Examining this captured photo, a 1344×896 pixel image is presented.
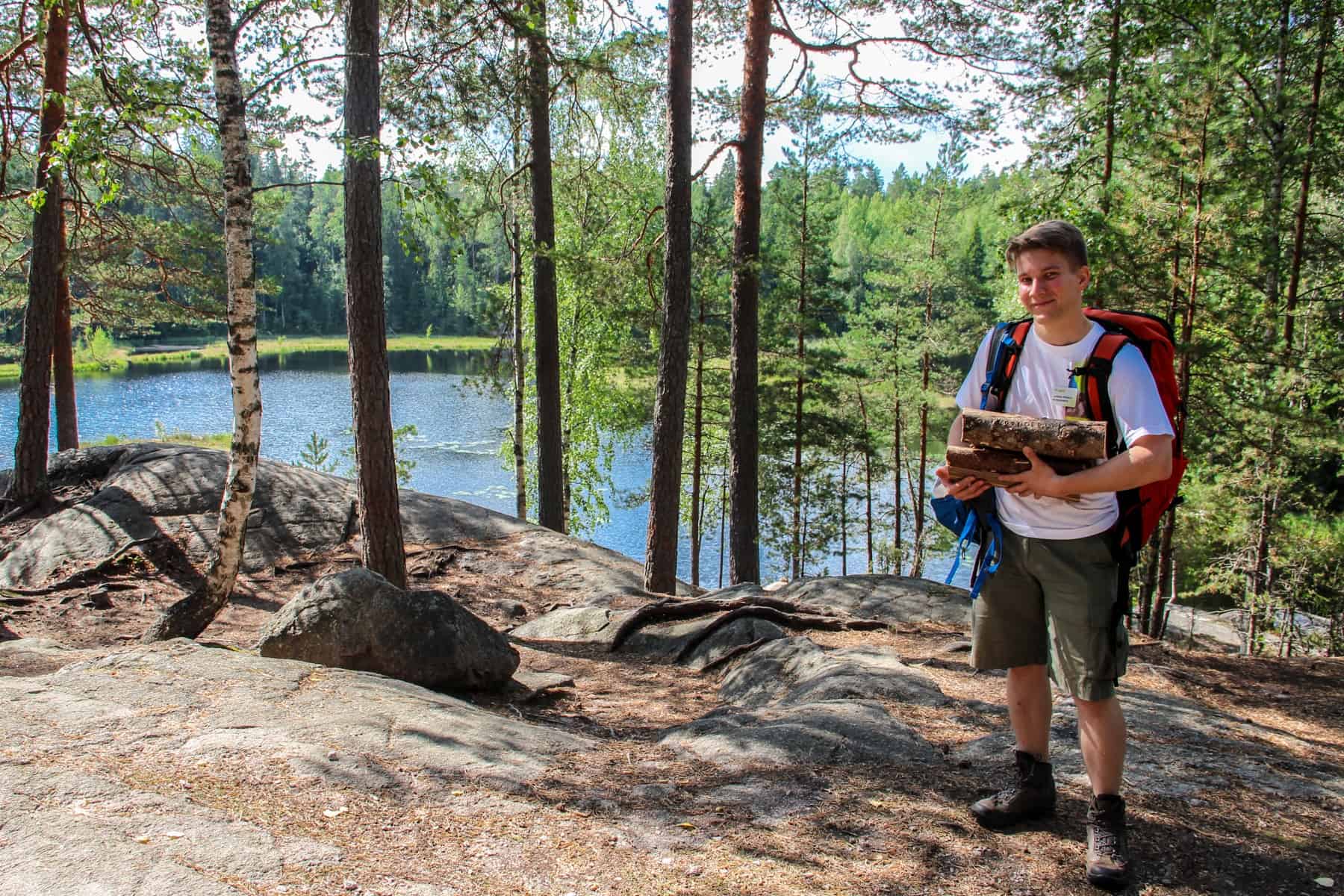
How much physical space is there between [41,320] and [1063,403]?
11.2 metres

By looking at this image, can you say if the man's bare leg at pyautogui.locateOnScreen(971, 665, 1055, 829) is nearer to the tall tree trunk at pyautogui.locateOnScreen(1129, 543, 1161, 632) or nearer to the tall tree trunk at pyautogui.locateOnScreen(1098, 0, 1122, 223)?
the tall tree trunk at pyautogui.locateOnScreen(1098, 0, 1122, 223)

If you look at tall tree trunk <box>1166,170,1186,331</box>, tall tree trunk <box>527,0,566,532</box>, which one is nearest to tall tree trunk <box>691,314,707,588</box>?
tall tree trunk <box>527,0,566,532</box>

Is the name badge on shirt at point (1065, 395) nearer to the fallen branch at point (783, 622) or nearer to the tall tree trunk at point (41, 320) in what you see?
the fallen branch at point (783, 622)

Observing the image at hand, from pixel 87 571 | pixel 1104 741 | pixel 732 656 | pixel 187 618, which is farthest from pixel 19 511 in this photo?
pixel 1104 741

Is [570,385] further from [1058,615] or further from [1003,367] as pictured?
[1058,615]

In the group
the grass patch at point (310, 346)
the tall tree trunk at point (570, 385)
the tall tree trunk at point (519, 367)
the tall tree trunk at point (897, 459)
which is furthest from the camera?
the grass patch at point (310, 346)

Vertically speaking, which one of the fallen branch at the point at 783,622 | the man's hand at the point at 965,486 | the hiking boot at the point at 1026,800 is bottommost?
the fallen branch at the point at 783,622

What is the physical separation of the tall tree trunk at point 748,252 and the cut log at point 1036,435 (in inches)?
301

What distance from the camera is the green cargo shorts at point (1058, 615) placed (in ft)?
8.52

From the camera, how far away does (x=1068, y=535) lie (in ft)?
8.64

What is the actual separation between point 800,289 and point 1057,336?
14.7 m

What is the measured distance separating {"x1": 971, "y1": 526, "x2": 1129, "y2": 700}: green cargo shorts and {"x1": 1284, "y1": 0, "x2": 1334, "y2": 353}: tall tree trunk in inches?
370

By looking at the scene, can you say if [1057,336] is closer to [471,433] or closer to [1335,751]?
[1335,751]

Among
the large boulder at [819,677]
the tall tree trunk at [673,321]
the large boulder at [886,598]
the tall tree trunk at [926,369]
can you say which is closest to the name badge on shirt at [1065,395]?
the large boulder at [819,677]
